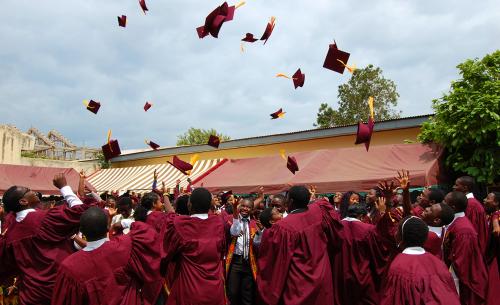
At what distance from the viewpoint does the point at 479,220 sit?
20.3ft

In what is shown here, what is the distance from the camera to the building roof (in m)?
16.9

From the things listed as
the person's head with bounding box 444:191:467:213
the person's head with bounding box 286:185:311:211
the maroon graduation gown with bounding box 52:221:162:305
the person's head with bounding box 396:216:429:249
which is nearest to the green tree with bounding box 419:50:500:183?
the person's head with bounding box 444:191:467:213

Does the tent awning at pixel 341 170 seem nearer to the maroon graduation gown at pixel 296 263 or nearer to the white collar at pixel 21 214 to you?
the maroon graduation gown at pixel 296 263

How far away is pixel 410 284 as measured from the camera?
11.8 ft

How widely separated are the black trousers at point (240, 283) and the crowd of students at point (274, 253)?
0.88 meters

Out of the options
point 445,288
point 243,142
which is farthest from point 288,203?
point 243,142

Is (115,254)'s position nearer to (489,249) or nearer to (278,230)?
(278,230)

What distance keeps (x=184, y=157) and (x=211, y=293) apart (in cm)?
2100

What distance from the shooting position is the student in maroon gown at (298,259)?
491 centimetres

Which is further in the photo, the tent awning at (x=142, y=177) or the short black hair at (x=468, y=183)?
the tent awning at (x=142, y=177)

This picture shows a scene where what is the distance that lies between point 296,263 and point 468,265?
2014 mm

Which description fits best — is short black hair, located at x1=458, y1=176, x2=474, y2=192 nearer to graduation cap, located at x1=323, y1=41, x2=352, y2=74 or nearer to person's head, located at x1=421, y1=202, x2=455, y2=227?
person's head, located at x1=421, y1=202, x2=455, y2=227

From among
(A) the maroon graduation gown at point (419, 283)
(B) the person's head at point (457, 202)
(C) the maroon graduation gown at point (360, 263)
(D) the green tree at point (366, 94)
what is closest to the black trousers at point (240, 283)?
(C) the maroon graduation gown at point (360, 263)

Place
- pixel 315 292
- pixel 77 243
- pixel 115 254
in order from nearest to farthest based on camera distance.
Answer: pixel 115 254, pixel 315 292, pixel 77 243
